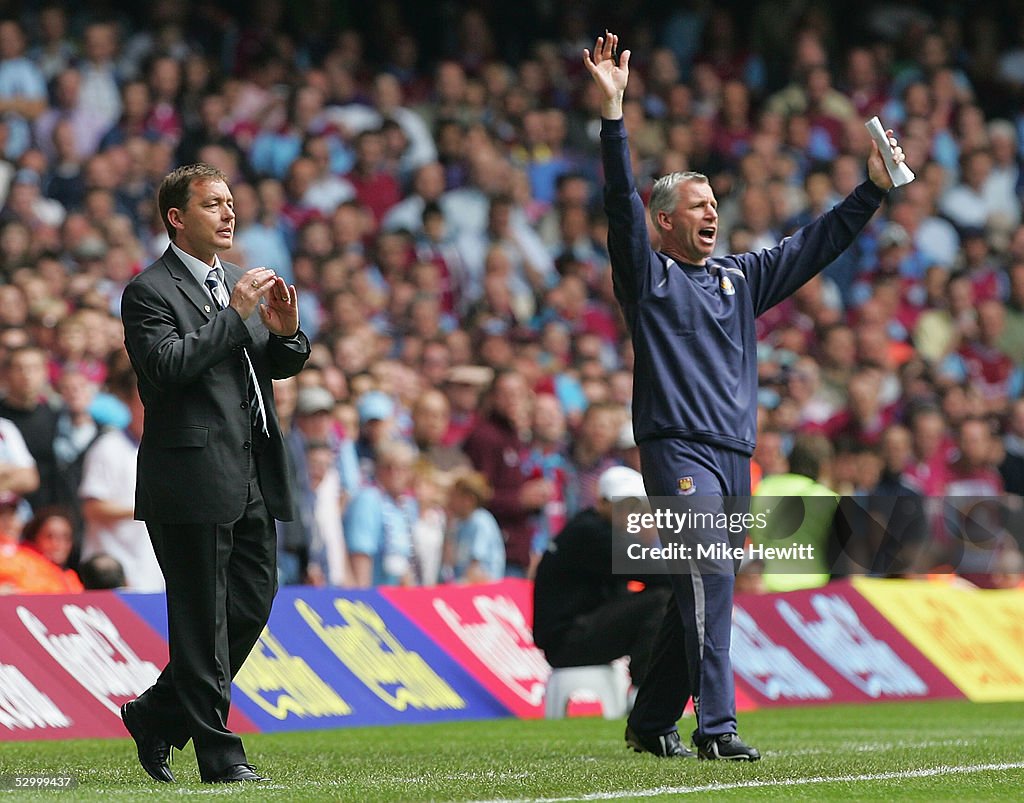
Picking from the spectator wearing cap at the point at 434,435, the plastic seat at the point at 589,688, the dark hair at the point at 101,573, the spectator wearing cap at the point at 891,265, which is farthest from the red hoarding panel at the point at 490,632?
the spectator wearing cap at the point at 891,265

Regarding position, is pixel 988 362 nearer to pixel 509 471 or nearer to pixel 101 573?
pixel 509 471

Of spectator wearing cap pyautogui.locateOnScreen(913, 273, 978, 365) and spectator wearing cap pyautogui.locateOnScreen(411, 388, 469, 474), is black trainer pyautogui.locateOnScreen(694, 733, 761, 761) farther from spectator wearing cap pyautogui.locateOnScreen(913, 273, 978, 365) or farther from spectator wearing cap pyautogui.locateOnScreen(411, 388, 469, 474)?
spectator wearing cap pyautogui.locateOnScreen(913, 273, 978, 365)

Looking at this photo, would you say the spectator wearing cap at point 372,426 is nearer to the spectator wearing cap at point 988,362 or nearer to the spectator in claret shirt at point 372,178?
the spectator in claret shirt at point 372,178

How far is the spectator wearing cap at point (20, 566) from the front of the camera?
36.3ft

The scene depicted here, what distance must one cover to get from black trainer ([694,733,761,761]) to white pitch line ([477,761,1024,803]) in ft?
1.82

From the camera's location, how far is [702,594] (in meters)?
7.95

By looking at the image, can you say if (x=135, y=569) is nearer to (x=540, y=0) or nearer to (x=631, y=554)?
(x=631, y=554)

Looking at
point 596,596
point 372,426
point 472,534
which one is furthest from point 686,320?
point 372,426

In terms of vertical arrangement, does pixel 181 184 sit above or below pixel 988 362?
above

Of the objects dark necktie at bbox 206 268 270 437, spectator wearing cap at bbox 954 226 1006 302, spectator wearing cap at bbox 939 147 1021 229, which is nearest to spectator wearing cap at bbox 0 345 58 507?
dark necktie at bbox 206 268 270 437

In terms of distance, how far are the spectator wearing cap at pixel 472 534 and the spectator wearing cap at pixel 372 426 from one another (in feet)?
2.18

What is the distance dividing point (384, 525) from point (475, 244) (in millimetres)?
5724

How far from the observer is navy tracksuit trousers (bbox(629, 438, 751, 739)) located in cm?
789

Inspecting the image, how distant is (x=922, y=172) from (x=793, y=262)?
13999 millimetres
